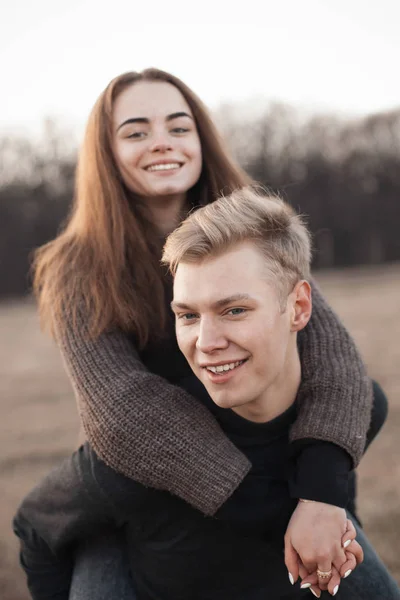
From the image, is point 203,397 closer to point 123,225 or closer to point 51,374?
point 123,225

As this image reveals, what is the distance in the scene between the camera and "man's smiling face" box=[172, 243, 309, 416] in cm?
213

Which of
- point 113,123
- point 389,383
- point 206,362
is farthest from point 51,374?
point 206,362

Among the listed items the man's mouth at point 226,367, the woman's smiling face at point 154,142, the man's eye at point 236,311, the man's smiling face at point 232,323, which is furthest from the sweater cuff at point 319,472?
the woman's smiling face at point 154,142

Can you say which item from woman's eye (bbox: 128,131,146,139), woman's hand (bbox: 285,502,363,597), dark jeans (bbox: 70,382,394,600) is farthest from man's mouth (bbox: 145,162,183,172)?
woman's hand (bbox: 285,502,363,597)

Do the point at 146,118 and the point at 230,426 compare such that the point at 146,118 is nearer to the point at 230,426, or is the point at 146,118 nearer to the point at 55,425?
the point at 230,426

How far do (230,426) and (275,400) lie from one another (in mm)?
181

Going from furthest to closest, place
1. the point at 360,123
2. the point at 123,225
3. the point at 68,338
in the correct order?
the point at 360,123
the point at 123,225
the point at 68,338

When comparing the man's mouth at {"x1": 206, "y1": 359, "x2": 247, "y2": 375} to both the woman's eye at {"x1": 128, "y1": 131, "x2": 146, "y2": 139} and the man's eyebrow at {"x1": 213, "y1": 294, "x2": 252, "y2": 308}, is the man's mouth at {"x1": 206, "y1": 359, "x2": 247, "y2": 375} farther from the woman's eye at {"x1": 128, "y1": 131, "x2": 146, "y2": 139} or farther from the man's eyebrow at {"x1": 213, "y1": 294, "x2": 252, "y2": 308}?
the woman's eye at {"x1": 128, "y1": 131, "x2": 146, "y2": 139}

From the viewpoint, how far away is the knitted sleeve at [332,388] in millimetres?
2322

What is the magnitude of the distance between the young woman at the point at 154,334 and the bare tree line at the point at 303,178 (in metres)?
30.0

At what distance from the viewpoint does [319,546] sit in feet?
6.93

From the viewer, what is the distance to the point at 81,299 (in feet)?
8.73

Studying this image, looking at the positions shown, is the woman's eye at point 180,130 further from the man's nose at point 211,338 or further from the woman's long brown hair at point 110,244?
the man's nose at point 211,338

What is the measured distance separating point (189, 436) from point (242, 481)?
0.24 m
